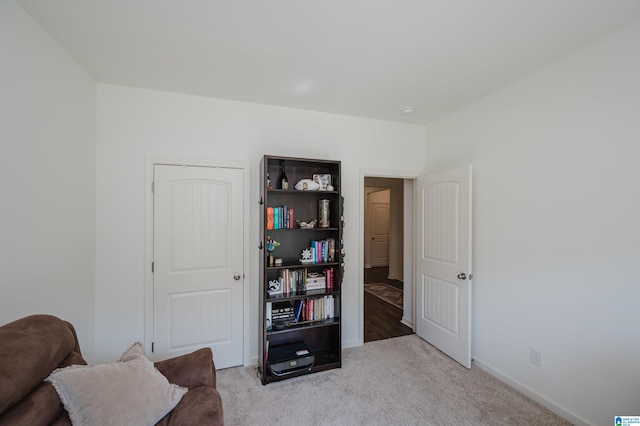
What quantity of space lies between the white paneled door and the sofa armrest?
42.1 inches

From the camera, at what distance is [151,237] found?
2463 millimetres

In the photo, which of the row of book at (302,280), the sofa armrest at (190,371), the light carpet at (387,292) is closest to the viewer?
the sofa armrest at (190,371)

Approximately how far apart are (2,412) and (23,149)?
1.40 meters

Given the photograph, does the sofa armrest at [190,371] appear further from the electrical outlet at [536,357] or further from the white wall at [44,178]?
the electrical outlet at [536,357]

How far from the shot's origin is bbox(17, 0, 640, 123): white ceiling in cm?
153

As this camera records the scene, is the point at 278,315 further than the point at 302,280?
No

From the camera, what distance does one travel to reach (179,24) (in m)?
1.66

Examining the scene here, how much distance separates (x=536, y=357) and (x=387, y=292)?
334 centimetres

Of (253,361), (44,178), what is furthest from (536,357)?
(44,178)

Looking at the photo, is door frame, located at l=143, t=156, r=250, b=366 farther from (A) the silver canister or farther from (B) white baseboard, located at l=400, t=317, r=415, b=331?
(B) white baseboard, located at l=400, t=317, r=415, b=331

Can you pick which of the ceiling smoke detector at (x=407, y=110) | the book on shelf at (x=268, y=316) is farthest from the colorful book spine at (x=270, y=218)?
the ceiling smoke detector at (x=407, y=110)

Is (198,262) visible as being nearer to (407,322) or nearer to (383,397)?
(383,397)

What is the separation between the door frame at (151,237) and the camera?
2449 mm

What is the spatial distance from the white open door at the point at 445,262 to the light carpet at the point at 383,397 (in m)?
0.32
